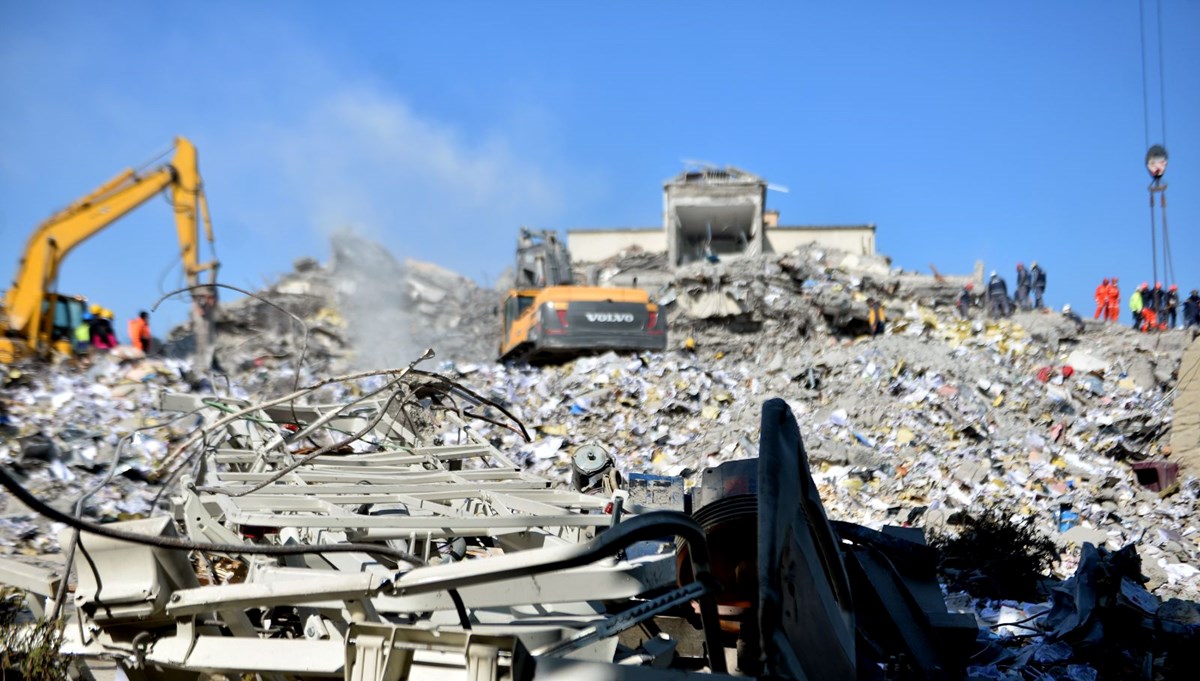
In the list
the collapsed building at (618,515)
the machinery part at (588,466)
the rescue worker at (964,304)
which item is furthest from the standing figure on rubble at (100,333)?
the rescue worker at (964,304)

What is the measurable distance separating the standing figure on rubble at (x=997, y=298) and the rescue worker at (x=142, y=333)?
16240 mm

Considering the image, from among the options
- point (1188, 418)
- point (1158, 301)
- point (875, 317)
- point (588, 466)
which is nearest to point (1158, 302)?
point (1158, 301)

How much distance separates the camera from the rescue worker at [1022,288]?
2161 cm

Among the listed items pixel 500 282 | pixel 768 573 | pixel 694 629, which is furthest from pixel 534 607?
pixel 500 282

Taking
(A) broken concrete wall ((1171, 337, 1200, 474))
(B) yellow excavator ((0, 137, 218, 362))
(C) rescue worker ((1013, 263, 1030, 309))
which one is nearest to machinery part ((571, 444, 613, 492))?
(A) broken concrete wall ((1171, 337, 1200, 474))

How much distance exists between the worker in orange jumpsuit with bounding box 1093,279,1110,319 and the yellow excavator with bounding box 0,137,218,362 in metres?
18.3

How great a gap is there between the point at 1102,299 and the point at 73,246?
20.3 metres

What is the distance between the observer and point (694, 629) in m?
3.58

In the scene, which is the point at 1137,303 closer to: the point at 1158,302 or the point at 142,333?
the point at 1158,302

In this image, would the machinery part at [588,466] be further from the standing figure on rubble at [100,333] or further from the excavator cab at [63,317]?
the standing figure on rubble at [100,333]

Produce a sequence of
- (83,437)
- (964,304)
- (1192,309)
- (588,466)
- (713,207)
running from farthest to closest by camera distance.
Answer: (713,207)
(964,304)
(1192,309)
(83,437)
(588,466)

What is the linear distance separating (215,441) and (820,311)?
1483 cm

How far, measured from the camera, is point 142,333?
618 inches

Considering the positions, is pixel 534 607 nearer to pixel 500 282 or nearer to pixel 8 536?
pixel 8 536
